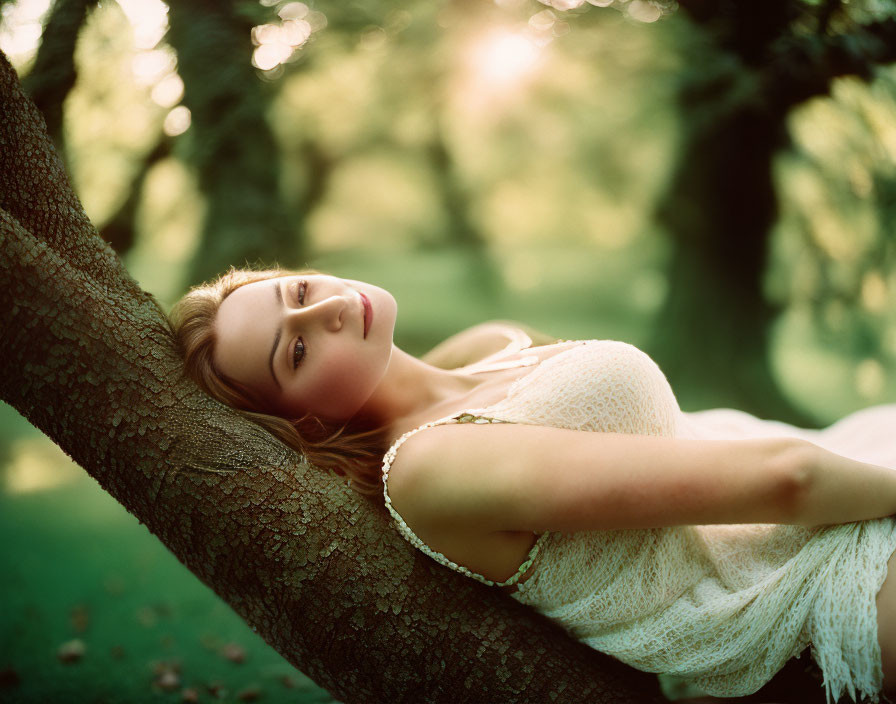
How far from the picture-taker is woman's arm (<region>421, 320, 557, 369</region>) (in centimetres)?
227

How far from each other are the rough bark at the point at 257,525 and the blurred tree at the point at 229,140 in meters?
2.72

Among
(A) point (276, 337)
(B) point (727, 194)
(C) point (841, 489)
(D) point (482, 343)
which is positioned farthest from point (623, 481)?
(B) point (727, 194)

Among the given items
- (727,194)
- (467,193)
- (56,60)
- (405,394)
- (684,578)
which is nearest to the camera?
(684,578)

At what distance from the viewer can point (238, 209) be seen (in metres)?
4.11

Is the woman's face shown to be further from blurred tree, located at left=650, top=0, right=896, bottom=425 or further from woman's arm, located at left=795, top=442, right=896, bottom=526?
blurred tree, located at left=650, top=0, right=896, bottom=425

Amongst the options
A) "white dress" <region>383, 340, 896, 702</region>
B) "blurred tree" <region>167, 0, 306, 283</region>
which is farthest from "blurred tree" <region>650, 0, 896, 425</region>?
"white dress" <region>383, 340, 896, 702</region>

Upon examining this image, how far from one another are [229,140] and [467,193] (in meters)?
1.79

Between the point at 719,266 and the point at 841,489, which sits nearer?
the point at 841,489

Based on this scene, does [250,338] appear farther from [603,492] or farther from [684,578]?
[684,578]

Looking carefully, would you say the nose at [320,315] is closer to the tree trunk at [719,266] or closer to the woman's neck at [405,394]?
the woman's neck at [405,394]

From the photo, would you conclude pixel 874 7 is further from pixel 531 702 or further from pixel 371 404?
pixel 531 702

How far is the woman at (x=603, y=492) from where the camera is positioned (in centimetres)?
130

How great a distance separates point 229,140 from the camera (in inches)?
162

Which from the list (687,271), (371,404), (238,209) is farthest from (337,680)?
(687,271)
